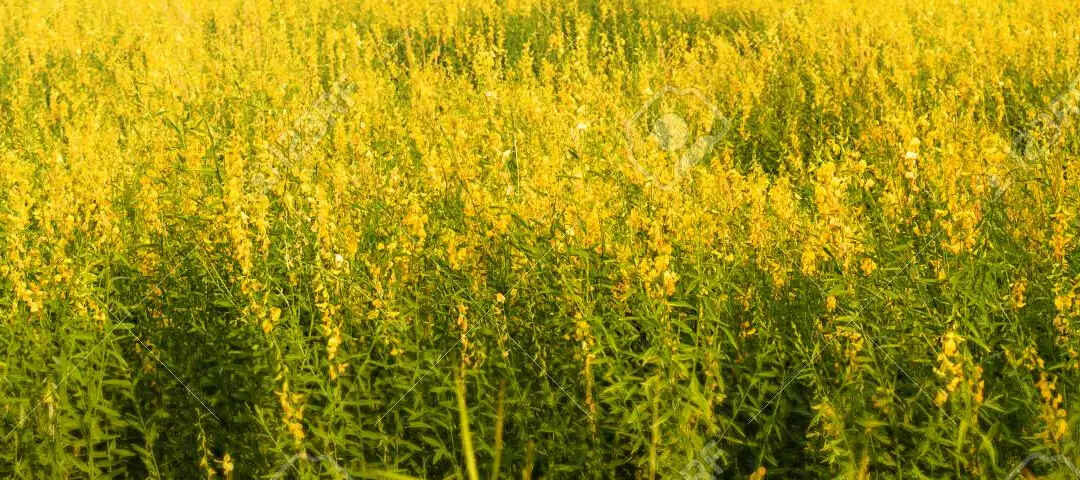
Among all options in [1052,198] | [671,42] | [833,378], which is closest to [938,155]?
[1052,198]

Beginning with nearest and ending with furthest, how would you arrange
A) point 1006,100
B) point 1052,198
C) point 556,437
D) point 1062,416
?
point 1062,416, point 556,437, point 1052,198, point 1006,100

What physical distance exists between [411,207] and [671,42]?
18.7 ft

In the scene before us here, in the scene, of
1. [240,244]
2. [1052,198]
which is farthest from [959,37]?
[240,244]

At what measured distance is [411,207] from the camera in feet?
11.1

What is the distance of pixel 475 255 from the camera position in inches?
137

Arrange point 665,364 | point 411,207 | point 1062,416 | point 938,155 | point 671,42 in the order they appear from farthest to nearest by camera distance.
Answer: point 671,42 < point 938,155 < point 411,207 < point 665,364 < point 1062,416

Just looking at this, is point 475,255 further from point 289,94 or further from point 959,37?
point 959,37

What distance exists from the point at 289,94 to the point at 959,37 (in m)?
4.29

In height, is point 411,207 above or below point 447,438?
above

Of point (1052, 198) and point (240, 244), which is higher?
point (240, 244)

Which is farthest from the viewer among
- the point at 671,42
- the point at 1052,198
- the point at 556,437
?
the point at 671,42

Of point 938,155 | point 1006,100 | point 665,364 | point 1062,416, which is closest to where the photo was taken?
point 1062,416

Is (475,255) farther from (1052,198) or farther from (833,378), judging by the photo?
(1052,198)

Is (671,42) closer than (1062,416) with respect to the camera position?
No
